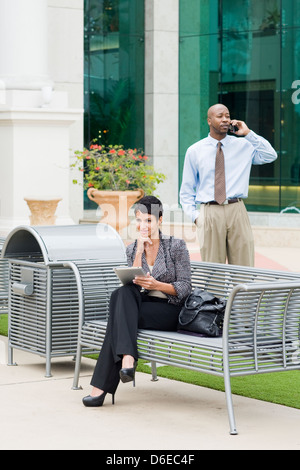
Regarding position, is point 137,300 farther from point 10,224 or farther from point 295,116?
point 295,116

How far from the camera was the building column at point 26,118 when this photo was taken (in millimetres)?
15664

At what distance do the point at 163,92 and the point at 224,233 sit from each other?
1409 centimetres

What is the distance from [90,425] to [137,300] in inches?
37.5

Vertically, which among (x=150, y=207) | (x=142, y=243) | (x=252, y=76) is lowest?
(x=142, y=243)

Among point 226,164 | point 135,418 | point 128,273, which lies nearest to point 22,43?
point 226,164

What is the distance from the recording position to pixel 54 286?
7125 millimetres

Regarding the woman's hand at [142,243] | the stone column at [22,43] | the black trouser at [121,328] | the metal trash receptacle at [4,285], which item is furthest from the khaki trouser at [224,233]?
the stone column at [22,43]

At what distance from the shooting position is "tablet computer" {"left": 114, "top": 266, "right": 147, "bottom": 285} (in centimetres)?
619

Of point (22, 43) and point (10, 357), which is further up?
point (22, 43)

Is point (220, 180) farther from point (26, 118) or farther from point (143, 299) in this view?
point (26, 118)

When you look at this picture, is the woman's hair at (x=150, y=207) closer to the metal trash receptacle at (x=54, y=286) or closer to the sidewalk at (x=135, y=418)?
the metal trash receptacle at (x=54, y=286)

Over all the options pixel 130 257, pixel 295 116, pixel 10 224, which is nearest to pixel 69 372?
pixel 130 257

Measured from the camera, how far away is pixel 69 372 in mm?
7266

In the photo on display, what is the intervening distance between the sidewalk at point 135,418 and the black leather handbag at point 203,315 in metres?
0.48
